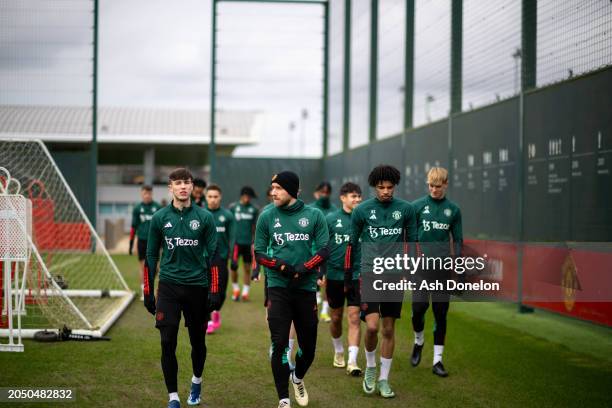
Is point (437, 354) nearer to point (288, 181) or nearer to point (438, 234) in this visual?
point (438, 234)

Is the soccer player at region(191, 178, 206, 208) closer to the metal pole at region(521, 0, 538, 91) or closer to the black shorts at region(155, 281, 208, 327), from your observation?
the black shorts at region(155, 281, 208, 327)

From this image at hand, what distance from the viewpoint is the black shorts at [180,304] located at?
6000 millimetres

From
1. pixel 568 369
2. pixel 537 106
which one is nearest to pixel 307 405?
pixel 568 369

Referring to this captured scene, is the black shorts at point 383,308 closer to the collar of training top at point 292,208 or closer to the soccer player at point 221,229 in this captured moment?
the collar of training top at point 292,208

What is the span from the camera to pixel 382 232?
21.7 ft

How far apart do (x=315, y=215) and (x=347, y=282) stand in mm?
916

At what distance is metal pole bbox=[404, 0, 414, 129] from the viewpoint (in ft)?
51.3

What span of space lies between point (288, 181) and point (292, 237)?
475 mm

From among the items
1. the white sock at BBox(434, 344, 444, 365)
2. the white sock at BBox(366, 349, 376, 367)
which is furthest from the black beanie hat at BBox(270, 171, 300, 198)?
the white sock at BBox(434, 344, 444, 365)

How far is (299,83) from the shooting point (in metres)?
24.0

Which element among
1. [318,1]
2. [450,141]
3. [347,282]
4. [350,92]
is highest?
[318,1]

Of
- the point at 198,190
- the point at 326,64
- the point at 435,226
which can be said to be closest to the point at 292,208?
the point at 435,226

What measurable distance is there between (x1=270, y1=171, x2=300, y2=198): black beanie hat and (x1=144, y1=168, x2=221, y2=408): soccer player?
774mm

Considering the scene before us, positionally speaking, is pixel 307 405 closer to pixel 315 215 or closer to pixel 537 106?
pixel 315 215
